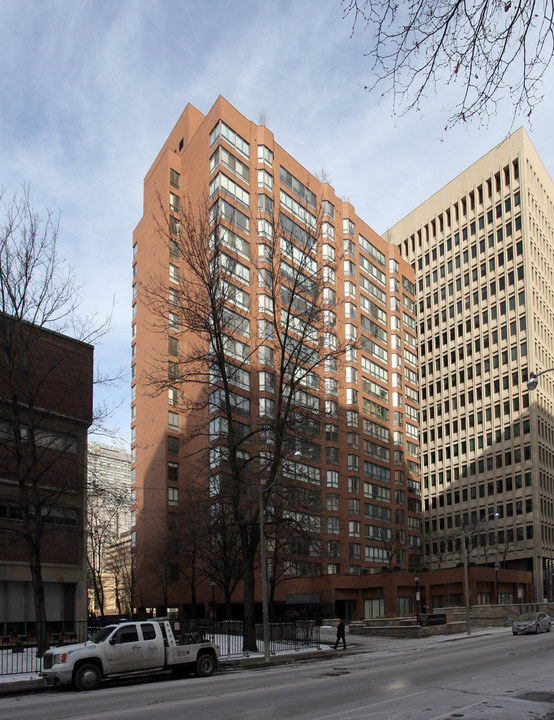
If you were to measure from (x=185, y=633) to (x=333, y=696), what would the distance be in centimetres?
1113

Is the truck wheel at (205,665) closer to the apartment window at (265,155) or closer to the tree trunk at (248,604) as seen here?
the tree trunk at (248,604)

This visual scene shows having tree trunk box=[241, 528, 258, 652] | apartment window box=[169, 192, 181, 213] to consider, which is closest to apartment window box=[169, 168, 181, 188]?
apartment window box=[169, 192, 181, 213]

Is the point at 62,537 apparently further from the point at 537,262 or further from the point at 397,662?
the point at 537,262

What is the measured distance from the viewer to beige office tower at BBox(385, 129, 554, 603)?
8194cm

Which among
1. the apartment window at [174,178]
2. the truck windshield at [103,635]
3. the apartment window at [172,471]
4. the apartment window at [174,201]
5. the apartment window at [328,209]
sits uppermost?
the apartment window at [174,178]

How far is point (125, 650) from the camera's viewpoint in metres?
18.9

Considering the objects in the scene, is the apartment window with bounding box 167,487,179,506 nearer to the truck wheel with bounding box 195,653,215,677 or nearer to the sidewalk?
the sidewalk

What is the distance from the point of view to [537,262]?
8875cm

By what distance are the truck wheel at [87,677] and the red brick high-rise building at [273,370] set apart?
33574 mm

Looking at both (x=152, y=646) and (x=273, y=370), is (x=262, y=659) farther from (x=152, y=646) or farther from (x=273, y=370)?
(x=273, y=370)

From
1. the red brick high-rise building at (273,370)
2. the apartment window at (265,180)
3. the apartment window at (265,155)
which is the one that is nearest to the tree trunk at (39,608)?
the red brick high-rise building at (273,370)

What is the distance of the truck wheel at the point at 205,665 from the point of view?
20.3 metres

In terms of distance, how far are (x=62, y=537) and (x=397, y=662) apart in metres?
16.0

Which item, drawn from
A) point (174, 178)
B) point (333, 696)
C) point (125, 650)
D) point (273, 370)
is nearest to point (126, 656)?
point (125, 650)
